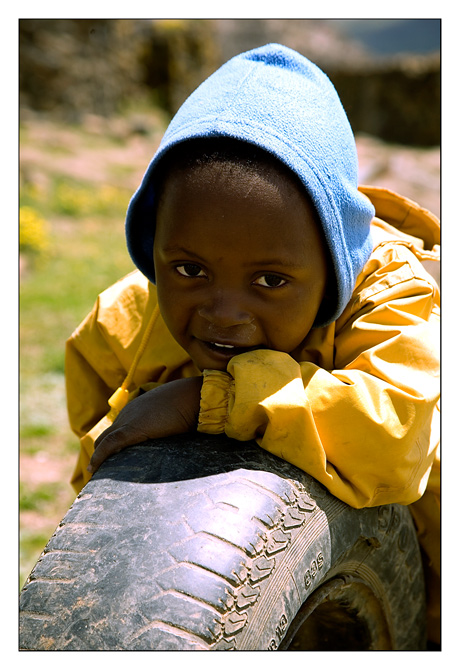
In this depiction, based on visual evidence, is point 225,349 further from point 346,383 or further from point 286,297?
point 346,383

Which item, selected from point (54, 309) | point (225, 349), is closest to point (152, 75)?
point (54, 309)

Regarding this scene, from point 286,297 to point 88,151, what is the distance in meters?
9.22

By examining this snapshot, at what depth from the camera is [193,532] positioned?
1.39m

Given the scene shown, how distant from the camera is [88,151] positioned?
1028 centimetres

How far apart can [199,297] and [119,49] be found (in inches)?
493

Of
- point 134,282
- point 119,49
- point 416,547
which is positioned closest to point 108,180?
point 119,49

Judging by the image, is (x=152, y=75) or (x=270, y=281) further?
(x=152, y=75)

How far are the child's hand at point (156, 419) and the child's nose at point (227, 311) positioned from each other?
7.3 inches

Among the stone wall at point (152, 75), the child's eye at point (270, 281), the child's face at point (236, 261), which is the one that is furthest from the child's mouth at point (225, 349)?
the stone wall at point (152, 75)

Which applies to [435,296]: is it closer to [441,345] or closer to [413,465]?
[441,345]

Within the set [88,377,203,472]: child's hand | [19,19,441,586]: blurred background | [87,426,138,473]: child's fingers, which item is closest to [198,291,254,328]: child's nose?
[88,377,203,472]: child's hand

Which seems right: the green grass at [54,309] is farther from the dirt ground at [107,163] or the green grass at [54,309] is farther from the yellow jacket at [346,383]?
the yellow jacket at [346,383]

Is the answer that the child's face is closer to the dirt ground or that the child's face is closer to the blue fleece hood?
the blue fleece hood

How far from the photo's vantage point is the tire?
1.26 metres
